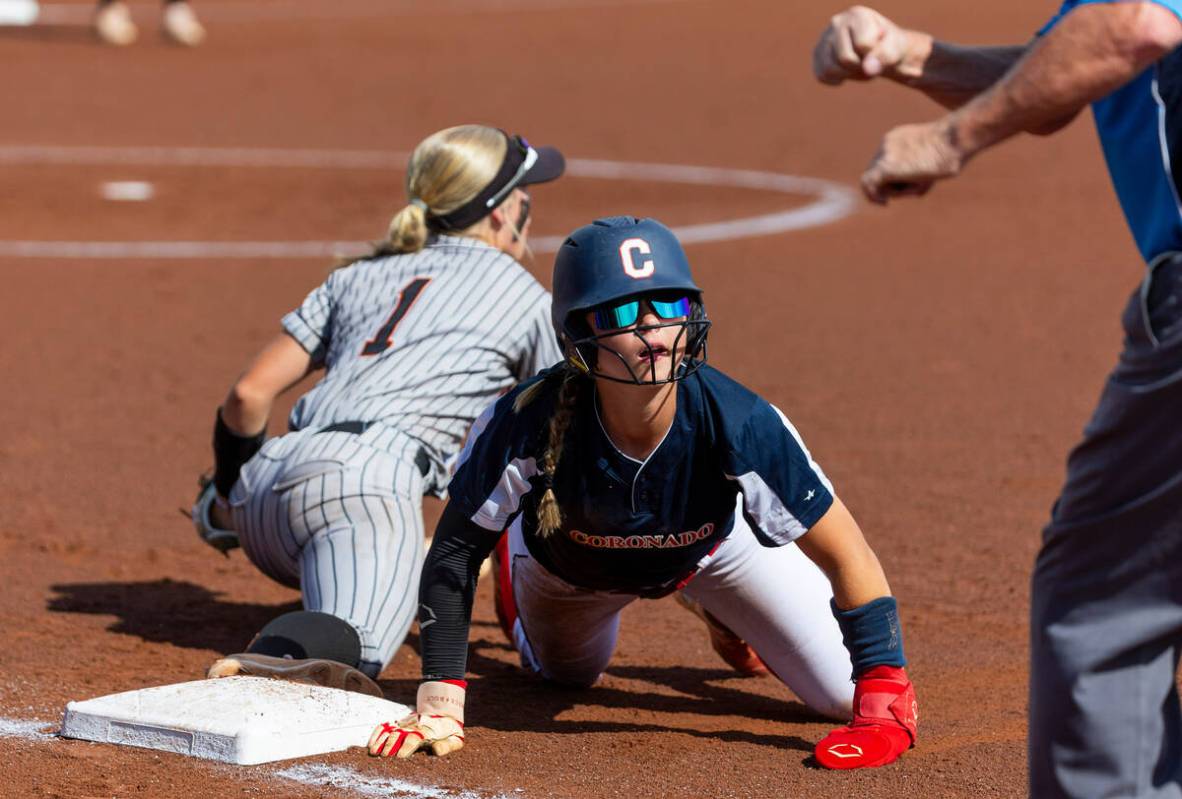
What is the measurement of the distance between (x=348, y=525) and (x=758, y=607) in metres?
1.11

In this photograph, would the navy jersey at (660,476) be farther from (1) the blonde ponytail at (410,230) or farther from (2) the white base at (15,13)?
(2) the white base at (15,13)

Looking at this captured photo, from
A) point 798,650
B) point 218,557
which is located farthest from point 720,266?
point 798,650

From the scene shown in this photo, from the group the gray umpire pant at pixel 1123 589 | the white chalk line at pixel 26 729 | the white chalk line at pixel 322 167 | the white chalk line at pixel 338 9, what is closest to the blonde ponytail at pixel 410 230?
the white chalk line at pixel 26 729

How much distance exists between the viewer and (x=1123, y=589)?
266 centimetres

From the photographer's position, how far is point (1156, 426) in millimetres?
2592

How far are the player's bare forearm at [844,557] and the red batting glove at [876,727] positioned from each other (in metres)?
0.17

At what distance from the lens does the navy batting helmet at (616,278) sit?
11.7 ft

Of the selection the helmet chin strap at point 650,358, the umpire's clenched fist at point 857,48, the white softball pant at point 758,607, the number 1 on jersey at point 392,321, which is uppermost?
the umpire's clenched fist at point 857,48

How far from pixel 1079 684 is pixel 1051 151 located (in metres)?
12.7

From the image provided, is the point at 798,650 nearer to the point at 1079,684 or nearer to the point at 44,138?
the point at 1079,684

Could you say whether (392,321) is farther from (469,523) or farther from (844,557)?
(844,557)

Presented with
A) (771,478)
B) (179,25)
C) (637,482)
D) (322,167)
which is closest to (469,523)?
(637,482)

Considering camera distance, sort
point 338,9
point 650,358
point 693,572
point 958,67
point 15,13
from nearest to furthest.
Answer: point 958,67, point 650,358, point 693,572, point 15,13, point 338,9

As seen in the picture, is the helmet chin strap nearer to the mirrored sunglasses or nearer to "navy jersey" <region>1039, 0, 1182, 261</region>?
Result: the mirrored sunglasses
